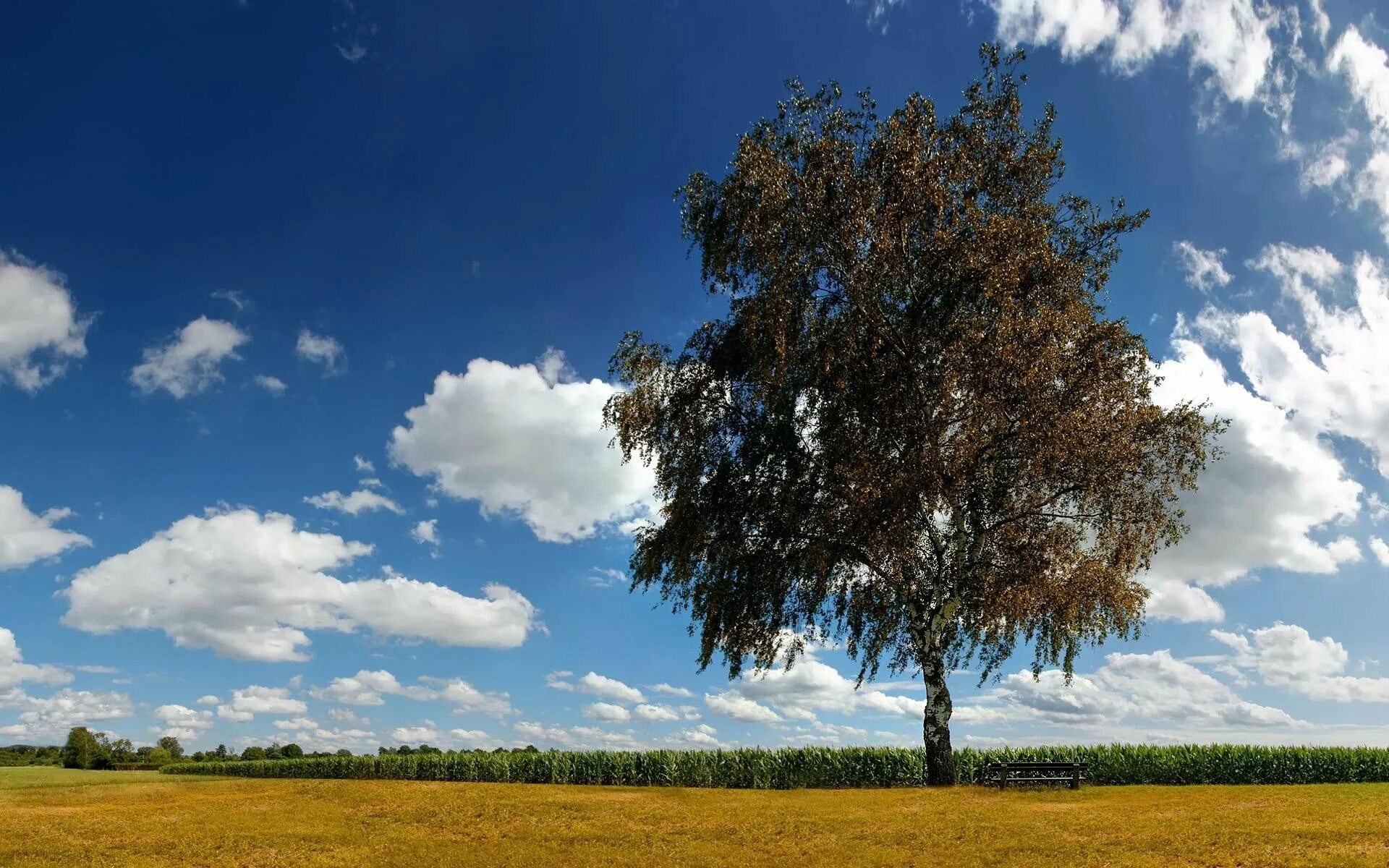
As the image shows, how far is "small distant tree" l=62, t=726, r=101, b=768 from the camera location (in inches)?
2406

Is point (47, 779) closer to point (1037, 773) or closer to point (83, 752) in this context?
point (83, 752)

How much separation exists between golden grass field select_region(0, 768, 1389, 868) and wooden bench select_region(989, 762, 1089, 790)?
0.58 metres

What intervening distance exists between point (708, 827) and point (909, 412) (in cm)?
1300

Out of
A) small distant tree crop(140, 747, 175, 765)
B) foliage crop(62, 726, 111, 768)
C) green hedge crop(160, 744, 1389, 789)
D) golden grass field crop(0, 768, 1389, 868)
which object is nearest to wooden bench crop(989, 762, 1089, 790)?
golden grass field crop(0, 768, 1389, 868)

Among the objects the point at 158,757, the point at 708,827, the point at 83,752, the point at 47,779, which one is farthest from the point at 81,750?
the point at 708,827

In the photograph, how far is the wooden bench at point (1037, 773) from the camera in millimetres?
27438

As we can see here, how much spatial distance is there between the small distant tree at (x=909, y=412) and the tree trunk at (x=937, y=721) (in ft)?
0.22

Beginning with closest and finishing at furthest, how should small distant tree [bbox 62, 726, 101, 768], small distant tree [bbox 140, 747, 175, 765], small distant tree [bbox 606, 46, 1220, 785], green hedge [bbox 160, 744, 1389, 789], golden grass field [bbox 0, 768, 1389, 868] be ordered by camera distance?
golden grass field [bbox 0, 768, 1389, 868] < small distant tree [bbox 606, 46, 1220, 785] < green hedge [bbox 160, 744, 1389, 789] < small distant tree [bbox 62, 726, 101, 768] < small distant tree [bbox 140, 747, 175, 765]

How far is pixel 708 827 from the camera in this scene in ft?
67.7

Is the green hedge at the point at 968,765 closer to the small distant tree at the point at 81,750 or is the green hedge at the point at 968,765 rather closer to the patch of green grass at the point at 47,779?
→ the patch of green grass at the point at 47,779

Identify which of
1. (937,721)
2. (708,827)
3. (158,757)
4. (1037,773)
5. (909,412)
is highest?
(909,412)

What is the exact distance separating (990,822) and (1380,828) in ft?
24.1

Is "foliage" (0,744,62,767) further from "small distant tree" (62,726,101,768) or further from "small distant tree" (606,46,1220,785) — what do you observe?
"small distant tree" (606,46,1220,785)

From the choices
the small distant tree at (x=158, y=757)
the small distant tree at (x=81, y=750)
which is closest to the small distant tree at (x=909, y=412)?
Result: the small distant tree at (x=81, y=750)
